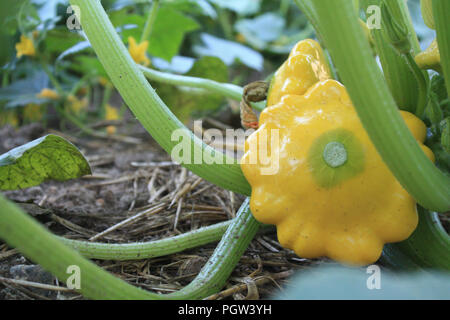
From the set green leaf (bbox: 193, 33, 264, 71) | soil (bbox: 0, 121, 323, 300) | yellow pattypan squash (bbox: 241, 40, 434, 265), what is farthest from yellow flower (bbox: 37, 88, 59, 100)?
yellow pattypan squash (bbox: 241, 40, 434, 265)

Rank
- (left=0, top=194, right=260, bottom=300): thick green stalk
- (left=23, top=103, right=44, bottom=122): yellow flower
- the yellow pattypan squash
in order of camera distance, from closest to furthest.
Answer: (left=0, top=194, right=260, bottom=300): thick green stalk, the yellow pattypan squash, (left=23, top=103, right=44, bottom=122): yellow flower

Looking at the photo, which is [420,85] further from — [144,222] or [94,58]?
[94,58]

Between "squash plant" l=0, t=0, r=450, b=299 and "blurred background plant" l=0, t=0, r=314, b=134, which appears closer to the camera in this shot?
"squash plant" l=0, t=0, r=450, b=299

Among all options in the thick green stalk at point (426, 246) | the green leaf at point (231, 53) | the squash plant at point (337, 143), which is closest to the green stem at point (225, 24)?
the green leaf at point (231, 53)

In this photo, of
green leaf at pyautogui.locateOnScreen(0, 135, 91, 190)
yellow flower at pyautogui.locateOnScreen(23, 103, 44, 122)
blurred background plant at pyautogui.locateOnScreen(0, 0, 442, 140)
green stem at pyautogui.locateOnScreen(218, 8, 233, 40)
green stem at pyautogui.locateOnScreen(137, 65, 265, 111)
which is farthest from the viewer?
green stem at pyautogui.locateOnScreen(218, 8, 233, 40)

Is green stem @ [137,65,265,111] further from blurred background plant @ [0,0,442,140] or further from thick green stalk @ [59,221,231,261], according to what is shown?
thick green stalk @ [59,221,231,261]

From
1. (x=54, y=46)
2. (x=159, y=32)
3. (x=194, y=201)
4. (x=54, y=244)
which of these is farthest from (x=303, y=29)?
(x=54, y=244)

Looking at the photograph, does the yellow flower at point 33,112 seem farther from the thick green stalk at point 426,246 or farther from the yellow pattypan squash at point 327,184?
the thick green stalk at point 426,246

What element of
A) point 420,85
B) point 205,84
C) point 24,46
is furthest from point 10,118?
point 420,85
